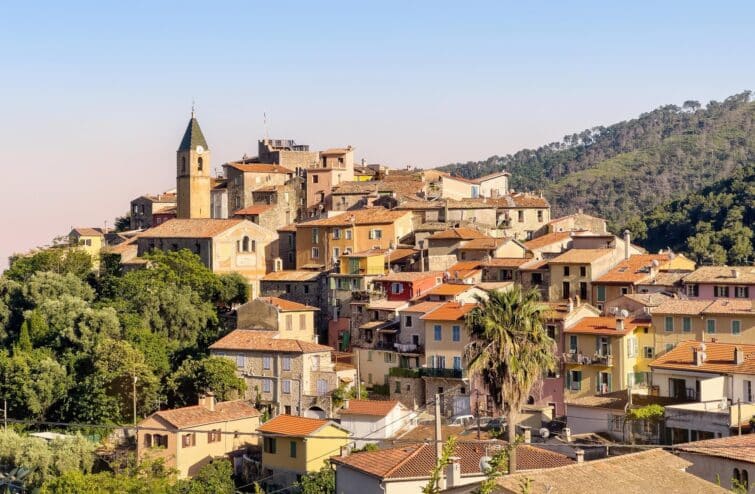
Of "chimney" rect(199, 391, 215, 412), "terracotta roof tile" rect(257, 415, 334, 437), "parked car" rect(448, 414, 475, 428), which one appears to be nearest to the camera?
"terracotta roof tile" rect(257, 415, 334, 437)

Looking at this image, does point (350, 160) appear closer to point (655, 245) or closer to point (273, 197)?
point (273, 197)

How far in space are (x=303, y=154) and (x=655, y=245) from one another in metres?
27.8

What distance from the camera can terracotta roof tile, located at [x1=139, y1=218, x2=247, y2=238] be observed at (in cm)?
7311

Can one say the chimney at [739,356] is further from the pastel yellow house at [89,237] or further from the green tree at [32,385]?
the pastel yellow house at [89,237]

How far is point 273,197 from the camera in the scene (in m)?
81.9

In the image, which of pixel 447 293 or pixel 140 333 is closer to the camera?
pixel 447 293

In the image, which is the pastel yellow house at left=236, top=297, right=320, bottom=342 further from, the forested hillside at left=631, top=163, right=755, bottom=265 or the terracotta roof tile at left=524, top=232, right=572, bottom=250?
the forested hillside at left=631, top=163, right=755, bottom=265

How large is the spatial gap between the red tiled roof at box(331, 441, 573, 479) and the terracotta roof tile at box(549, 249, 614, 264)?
2092 centimetres

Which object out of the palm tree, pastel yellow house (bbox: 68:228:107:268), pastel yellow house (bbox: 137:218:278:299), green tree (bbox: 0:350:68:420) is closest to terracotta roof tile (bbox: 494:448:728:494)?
the palm tree

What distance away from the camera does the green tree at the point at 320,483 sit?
42906 mm

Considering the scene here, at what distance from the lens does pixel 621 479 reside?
28.6 m

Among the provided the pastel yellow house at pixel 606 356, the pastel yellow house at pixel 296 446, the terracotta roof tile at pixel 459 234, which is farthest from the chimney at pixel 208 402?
the terracotta roof tile at pixel 459 234

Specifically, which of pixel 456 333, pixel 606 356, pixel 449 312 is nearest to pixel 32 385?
pixel 449 312

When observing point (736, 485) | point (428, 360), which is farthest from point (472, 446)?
point (428, 360)
